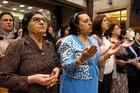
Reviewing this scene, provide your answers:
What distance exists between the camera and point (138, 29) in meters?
12.2

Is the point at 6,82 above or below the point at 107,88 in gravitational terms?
above

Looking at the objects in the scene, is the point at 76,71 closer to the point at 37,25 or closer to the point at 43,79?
the point at 37,25

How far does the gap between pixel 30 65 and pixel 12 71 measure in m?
0.14

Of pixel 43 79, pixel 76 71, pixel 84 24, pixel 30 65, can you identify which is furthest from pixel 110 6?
pixel 43 79

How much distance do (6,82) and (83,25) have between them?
1145 mm

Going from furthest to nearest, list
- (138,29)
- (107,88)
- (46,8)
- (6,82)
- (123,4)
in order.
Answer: (123,4), (138,29), (46,8), (107,88), (6,82)

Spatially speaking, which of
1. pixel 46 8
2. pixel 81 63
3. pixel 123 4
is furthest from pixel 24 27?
pixel 123 4

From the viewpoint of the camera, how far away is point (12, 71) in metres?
2.44

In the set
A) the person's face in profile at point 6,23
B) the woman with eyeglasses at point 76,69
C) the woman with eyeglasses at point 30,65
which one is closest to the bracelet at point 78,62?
the woman with eyeglasses at point 76,69

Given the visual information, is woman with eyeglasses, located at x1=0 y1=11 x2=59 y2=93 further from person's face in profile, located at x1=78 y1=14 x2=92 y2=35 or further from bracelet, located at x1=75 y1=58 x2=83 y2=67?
person's face in profile, located at x1=78 y1=14 x2=92 y2=35

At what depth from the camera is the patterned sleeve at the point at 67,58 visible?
2.96 metres

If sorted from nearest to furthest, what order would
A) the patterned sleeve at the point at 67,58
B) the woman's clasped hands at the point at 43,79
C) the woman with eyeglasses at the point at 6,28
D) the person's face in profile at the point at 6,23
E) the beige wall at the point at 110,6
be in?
the woman's clasped hands at the point at 43,79 → the patterned sleeve at the point at 67,58 → the woman with eyeglasses at the point at 6,28 → the person's face in profile at the point at 6,23 → the beige wall at the point at 110,6

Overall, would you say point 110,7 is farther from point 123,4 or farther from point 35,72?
point 35,72

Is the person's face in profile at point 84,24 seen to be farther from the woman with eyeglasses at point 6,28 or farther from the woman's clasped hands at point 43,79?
the woman with eyeglasses at point 6,28
